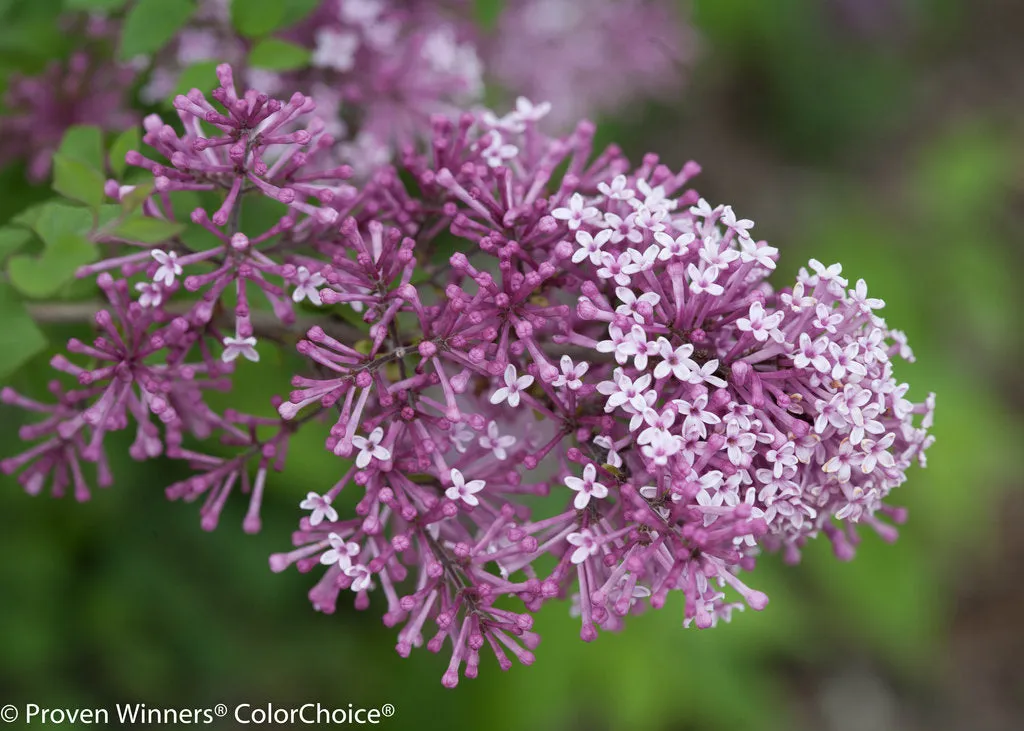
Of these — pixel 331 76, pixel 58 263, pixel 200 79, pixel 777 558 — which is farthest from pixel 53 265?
pixel 777 558

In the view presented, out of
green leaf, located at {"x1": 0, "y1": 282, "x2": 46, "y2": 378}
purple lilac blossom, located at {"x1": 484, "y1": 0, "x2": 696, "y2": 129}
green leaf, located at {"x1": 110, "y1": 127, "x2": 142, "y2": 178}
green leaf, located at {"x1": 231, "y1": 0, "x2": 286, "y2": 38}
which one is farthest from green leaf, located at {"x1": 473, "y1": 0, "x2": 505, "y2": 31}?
green leaf, located at {"x1": 0, "y1": 282, "x2": 46, "y2": 378}

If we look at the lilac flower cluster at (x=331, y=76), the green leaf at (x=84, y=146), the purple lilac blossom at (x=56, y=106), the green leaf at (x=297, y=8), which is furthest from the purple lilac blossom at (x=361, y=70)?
the green leaf at (x=84, y=146)

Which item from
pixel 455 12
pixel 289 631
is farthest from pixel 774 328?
pixel 289 631

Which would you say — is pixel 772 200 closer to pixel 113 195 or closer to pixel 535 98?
pixel 535 98

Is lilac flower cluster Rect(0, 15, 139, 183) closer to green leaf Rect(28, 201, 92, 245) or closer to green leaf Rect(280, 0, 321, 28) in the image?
green leaf Rect(280, 0, 321, 28)

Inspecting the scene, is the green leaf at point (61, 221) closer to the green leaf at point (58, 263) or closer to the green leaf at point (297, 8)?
the green leaf at point (58, 263)

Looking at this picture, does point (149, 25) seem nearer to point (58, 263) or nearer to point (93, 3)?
point (93, 3)
